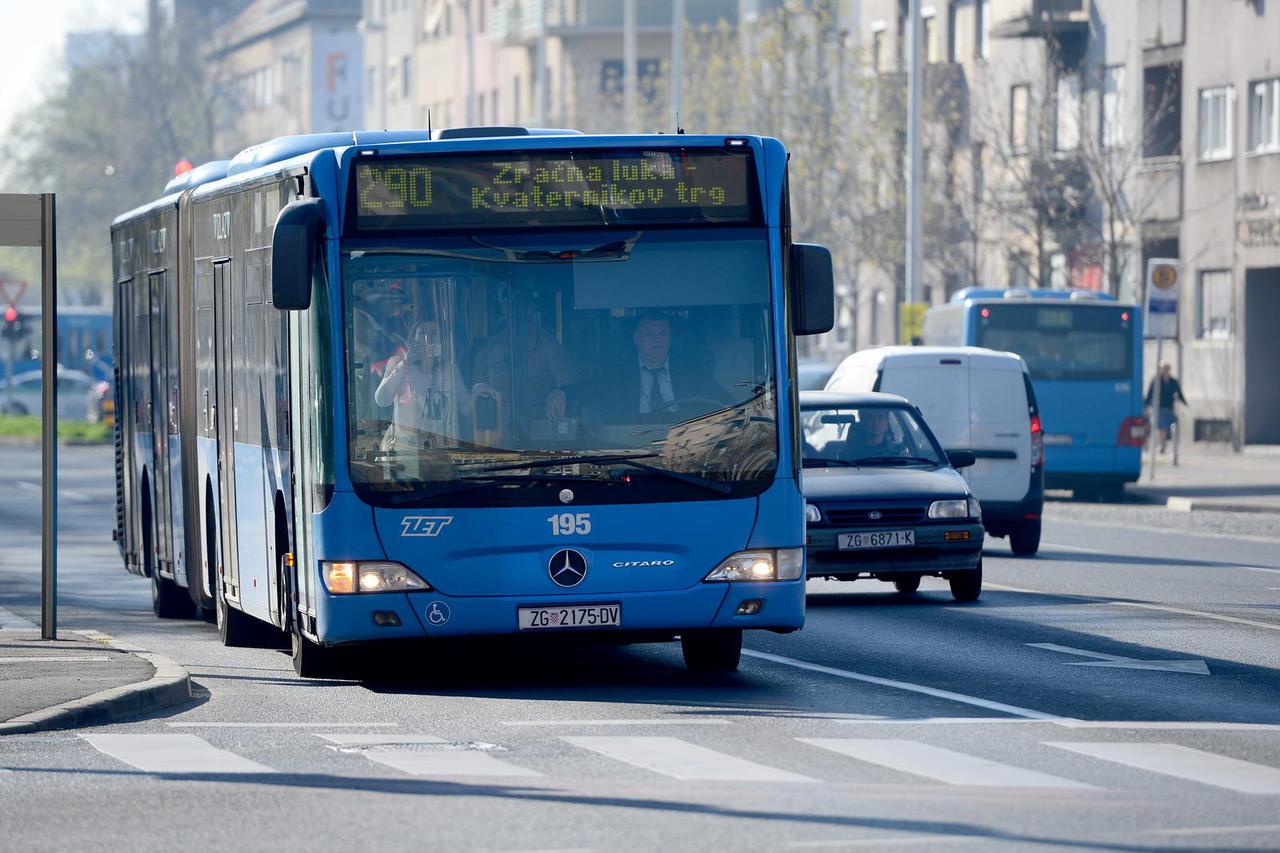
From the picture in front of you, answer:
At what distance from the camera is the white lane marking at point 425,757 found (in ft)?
34.8

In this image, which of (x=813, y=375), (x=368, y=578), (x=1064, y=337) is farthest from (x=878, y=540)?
(x=813, y=375)

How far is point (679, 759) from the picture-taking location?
10859mm

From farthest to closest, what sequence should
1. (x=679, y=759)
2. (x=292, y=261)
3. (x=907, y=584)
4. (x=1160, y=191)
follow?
(x=1160, y=191) < (x=907, y=584) < (x=292, y=261) < (x=679, y=759)

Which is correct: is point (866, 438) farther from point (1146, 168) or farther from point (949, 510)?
point (1146, 168)

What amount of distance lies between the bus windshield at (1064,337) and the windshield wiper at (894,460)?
16.1 m

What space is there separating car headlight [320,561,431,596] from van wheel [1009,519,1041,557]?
12632 mm

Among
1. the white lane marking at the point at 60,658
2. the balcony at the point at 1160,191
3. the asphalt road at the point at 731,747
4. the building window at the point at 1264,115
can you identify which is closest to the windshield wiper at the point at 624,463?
the asphalt road at the point at 731,747

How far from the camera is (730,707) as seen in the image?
42.3 ft

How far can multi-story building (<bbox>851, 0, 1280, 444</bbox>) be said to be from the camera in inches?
1941

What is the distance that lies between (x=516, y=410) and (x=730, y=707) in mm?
1728

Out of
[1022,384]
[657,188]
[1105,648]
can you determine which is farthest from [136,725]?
[1022,384]

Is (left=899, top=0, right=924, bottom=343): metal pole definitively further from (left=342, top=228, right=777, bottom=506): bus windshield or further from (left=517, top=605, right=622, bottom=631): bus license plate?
(left=517, top=605, right=622, bottom=631): bus license plate

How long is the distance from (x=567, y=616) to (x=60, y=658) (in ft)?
10.3

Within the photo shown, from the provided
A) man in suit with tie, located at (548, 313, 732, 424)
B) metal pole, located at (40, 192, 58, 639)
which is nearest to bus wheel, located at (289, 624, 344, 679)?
metal pole, located at (40, 192, 58, 639)
